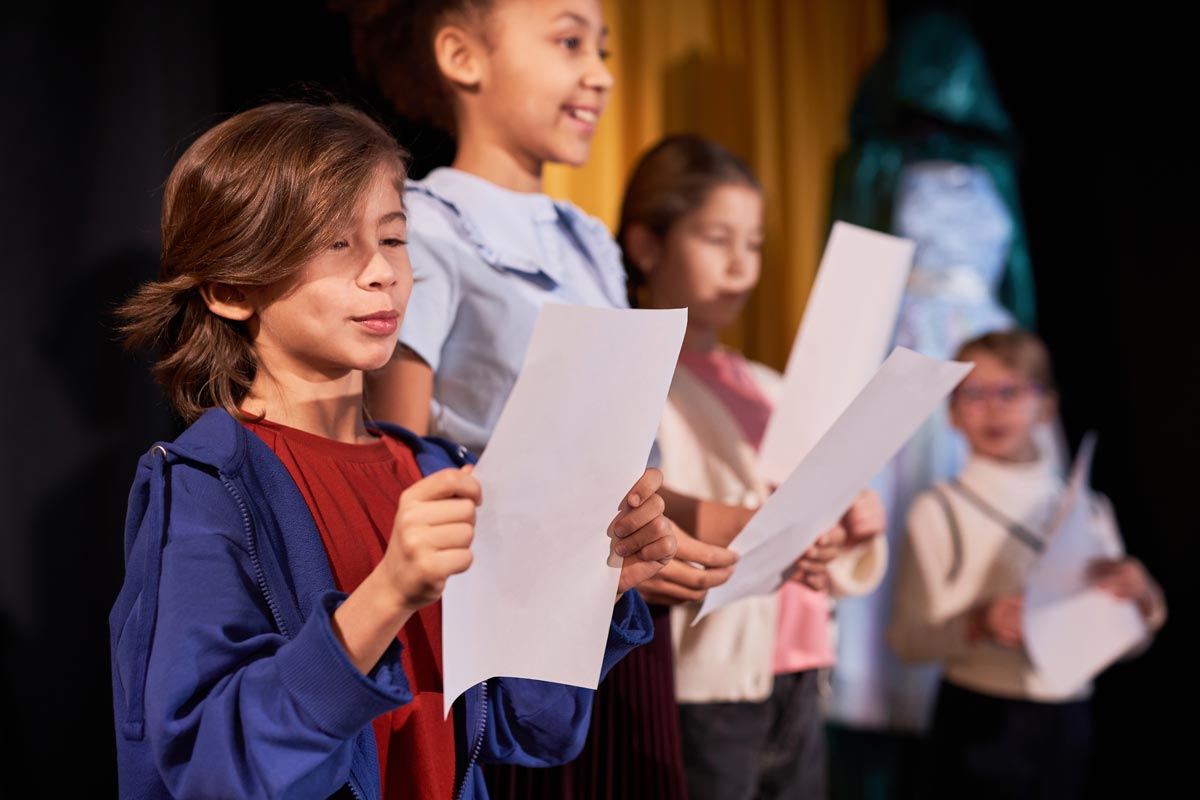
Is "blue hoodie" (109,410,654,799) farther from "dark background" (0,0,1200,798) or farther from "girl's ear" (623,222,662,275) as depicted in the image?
"girl's ear" (623,222,662,275)

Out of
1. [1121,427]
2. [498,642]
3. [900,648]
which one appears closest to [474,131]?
[498,642]

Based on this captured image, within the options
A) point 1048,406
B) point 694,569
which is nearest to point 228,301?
point 694,569

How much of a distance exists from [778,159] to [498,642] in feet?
5.67

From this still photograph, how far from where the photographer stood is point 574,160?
4.32 feet

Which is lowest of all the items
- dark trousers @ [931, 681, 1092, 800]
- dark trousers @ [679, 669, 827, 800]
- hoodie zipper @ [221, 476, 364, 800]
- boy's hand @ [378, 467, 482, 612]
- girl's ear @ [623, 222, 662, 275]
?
dark trousers @ [931, 681, 1092, 800]

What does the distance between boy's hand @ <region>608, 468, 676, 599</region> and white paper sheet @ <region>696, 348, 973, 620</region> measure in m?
0.17

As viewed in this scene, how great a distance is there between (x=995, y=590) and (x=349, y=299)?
1.39 m

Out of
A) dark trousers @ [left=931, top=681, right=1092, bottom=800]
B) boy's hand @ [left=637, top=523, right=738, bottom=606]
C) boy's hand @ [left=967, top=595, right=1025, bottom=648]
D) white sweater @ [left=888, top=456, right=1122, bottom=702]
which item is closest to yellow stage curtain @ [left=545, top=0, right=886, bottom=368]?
white sweater @ [left=888, top=456, right=1122, bottom=702]

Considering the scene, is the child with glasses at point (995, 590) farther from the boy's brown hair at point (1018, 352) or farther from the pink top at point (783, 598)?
the pink top at point (783, 598)

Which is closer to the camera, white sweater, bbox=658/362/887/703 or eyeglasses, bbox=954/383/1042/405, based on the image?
white sweater, bbox=658/362/887/703

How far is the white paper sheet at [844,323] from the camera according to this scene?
50.2 inches

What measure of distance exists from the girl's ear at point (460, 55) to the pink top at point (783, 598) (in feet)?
1.78

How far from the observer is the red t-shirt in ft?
2.88

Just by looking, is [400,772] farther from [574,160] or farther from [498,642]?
[574,160]
